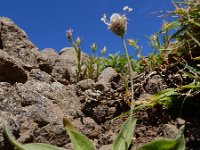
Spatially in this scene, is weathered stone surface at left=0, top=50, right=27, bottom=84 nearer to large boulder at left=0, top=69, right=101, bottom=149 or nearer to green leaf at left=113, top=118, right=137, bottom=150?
large boulder at left=0, top=69, right=101, bottom=149

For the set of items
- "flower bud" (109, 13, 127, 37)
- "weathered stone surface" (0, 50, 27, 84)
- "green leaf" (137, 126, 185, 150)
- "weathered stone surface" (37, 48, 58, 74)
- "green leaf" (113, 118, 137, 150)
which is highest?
"weathered stone surface" (37, 48, 58, 74)

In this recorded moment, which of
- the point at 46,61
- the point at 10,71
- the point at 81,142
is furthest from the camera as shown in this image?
the point at 46,61

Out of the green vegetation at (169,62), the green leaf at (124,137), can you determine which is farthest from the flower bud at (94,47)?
the green leaf at (124,137)

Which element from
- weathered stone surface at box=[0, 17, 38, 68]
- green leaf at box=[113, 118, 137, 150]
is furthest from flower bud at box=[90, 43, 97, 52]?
green leaf at box=[113, 118, 137, 150]

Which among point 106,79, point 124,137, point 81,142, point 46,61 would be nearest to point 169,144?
point 124,137

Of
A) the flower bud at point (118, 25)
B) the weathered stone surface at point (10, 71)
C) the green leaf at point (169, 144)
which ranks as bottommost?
the green leaf at point (169, 144)

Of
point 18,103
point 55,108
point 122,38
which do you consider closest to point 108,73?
point 55,108

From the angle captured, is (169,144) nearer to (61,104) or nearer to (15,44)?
(61,104)

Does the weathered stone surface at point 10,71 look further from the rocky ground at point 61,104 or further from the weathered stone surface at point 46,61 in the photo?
the weathered stone surface at point 46,61
